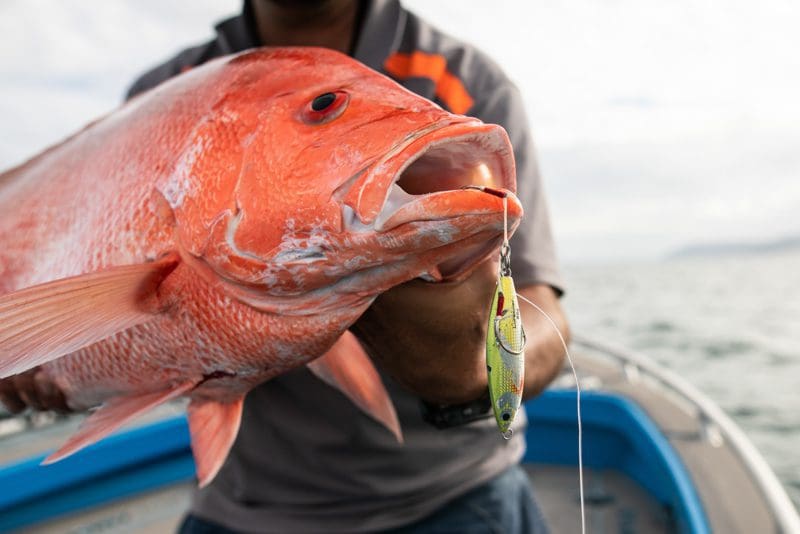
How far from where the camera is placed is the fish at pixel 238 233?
32.4 inches

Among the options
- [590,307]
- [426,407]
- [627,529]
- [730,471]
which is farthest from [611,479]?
[590,307]

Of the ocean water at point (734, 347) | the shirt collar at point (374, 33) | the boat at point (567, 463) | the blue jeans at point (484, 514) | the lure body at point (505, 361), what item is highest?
the shirt collar at point (374, 33)

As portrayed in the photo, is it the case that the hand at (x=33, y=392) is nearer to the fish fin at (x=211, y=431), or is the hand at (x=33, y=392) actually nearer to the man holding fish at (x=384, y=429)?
the man holding fish at (x=384, y=429)

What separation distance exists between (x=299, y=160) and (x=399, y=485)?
1078 millimetres

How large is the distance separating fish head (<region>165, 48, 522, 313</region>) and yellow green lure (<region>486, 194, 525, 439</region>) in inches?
4.1

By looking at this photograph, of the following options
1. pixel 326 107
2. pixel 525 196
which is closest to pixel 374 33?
pixel 525 196

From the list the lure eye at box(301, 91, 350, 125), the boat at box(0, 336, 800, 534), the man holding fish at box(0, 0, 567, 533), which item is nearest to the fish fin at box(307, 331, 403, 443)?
the man holding fish at box(0, 0, 567, 533)

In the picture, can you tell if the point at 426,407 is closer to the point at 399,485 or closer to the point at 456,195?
the point at 399,485

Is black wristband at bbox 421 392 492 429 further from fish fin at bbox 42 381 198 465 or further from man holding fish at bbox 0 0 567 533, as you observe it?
fish fin at bbox 42 381 198 465

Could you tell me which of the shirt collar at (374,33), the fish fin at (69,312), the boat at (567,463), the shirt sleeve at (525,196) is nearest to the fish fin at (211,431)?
the fish fin at (69,312)

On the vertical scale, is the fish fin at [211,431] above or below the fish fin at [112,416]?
below

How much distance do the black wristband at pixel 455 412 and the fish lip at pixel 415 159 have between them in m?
0.63

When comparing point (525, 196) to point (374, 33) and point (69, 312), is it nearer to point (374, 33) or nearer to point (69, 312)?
point (374, 33)

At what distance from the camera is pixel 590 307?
24875mm
